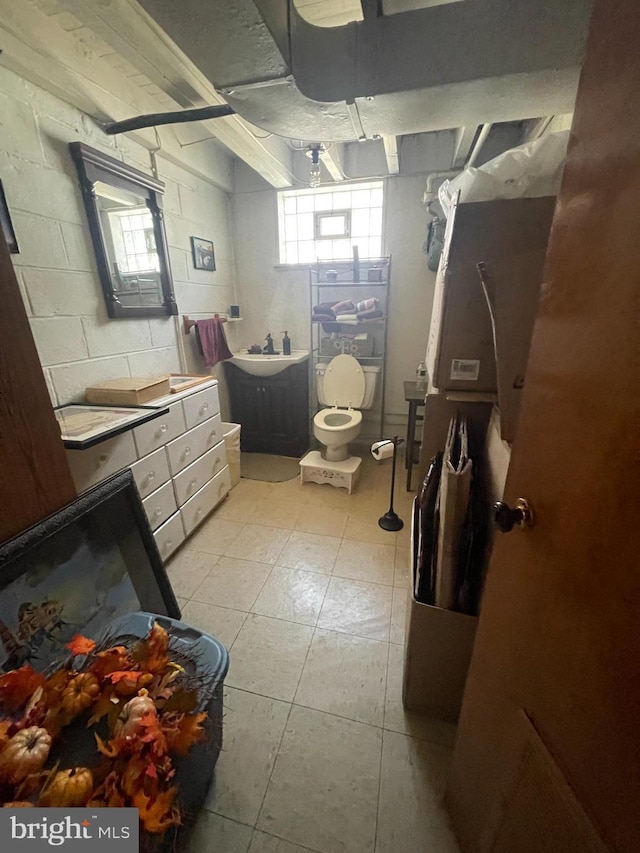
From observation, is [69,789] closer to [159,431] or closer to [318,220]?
[159,431]

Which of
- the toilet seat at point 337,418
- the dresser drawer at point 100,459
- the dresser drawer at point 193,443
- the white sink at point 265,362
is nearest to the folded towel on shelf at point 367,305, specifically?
the white sink at point 265,362

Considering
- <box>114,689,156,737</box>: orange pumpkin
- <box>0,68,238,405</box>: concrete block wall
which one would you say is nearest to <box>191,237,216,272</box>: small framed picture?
<box>0,68,238,405</box>: concrete block wall

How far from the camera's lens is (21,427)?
793 millimetres

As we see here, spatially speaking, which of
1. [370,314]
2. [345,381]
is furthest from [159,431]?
[370,314]

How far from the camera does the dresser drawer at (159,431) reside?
5.60ft

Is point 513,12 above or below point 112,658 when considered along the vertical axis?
above

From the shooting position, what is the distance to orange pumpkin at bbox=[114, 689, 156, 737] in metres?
0.65

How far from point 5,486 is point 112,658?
465mm

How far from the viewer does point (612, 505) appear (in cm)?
44

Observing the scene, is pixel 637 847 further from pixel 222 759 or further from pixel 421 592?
pixel 222 759

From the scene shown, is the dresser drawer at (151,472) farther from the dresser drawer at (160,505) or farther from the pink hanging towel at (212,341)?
the pink hanging towel at (212,341)

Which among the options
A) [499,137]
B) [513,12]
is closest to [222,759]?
[513,12]

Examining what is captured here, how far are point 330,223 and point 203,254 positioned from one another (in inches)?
46.2

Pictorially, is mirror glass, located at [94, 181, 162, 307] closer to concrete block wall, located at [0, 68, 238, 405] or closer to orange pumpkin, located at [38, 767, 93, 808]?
concrete block wall, located at [0, 68, 238, 405]
